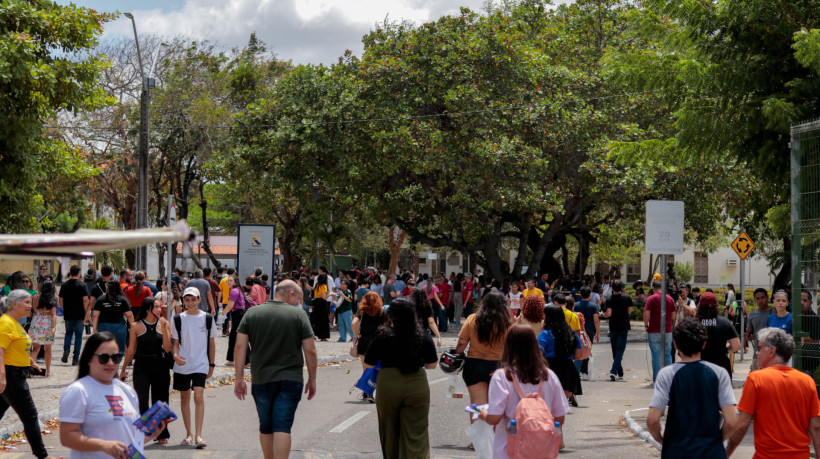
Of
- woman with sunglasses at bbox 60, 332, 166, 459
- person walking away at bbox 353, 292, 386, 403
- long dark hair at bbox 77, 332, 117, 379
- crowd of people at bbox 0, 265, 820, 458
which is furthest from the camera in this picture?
person walking away at bbox 353, 292, 386, 403

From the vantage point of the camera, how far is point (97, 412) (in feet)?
15.9

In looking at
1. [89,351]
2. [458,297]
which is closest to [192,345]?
[89,351]

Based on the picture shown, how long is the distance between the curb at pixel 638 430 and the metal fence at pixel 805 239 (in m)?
1.76

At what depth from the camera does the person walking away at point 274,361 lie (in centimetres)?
777

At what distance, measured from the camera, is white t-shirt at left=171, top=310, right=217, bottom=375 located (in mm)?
9344

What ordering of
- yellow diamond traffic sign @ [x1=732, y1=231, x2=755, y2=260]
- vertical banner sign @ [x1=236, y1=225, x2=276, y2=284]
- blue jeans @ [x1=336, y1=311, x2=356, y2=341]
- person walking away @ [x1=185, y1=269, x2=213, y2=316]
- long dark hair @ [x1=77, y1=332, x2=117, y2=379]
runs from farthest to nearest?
blue jeans @ [x1=336, y1=311, x2=356, y2=341], vertical banner sign @ [x1=236, y1=225, x2=276, y2=284], yellow diamond traffic sign @ [x1=732, y1=231, x2=755, y2=260], person walking away @ [x1=185, y1=269, x2=213, y2=316], long dark hair @ [x1=77, y1=332, x2=117, y2=379]

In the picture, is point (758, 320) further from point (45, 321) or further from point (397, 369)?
point (45, 321)

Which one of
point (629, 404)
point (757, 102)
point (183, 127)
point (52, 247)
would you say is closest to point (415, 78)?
point (183, 127)

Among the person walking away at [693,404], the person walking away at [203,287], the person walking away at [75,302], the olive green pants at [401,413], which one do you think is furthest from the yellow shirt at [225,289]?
the person walking away at [693,404]

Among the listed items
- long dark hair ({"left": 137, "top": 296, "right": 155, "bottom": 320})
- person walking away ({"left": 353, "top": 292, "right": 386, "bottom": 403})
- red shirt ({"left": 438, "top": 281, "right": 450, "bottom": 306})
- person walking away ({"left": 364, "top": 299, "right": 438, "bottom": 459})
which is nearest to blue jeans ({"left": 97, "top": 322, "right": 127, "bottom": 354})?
person walking away ({"left": 353, "top": 292, "right": 386, "bottom": 403})

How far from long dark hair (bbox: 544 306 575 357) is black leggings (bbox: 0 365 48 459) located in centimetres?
513

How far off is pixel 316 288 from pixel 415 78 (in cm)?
859

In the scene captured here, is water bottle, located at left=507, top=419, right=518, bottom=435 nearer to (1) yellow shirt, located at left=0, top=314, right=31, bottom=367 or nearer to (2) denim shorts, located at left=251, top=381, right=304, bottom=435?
(2) denim shorts, located at left=251, top=381, right=304, bottom=435

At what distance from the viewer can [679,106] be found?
10844 millimetres
